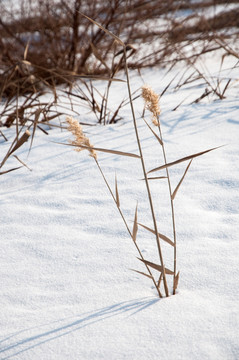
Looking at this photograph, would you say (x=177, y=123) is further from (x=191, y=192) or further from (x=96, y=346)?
(x=96, y=346)

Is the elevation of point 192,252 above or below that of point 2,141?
below

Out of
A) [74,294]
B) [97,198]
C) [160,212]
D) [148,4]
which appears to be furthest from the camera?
[148,4]

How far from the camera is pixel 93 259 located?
997 mm

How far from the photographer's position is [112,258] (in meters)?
0.99

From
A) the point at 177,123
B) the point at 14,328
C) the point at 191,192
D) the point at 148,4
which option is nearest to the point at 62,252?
the point at 14,328

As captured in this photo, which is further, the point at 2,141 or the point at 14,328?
the point at 2,141

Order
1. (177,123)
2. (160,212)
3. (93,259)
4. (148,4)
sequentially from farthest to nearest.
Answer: (148,4)
(177,123)
(160,212)
(93,259)

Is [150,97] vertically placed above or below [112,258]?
above

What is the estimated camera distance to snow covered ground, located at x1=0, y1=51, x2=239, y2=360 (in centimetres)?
75

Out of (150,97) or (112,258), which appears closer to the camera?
(150,97)

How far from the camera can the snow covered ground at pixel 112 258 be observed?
752 mm

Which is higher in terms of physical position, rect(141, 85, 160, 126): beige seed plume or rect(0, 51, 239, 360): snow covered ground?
rect(141, 85, 160, 126): beige seed plume

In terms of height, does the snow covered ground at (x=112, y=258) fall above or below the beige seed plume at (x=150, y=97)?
below

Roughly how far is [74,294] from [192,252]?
0.30 m
